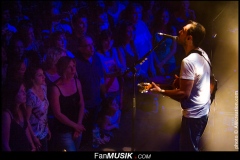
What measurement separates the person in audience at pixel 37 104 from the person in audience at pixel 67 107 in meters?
0.13

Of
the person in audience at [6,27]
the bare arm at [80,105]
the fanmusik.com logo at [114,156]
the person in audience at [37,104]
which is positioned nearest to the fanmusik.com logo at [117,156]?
the fanmusik.com logo at [114,156]

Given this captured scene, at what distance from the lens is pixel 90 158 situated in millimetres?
3904

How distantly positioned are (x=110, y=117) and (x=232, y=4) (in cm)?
238

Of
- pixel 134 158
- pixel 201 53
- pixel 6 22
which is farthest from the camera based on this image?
pixel 6 22

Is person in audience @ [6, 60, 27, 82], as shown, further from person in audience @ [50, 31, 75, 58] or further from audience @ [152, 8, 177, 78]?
audience @ [152, 8, 177, 78]

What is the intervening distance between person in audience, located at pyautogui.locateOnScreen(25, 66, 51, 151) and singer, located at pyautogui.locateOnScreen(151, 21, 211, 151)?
170 centimetres

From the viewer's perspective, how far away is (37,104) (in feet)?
13.5

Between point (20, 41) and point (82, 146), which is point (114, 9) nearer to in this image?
point (20, 41)

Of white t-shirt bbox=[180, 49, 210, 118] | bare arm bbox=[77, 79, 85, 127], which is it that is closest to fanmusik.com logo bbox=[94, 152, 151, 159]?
bare arm bbox=[77, 79, 85, 127]

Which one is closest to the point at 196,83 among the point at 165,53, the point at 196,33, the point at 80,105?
the point at 196,33

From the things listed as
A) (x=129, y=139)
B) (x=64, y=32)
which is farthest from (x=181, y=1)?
(x=129, y=139)

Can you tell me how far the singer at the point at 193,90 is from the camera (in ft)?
10.3

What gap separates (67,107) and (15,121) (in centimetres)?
74

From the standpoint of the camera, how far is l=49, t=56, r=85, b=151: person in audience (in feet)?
13.5
